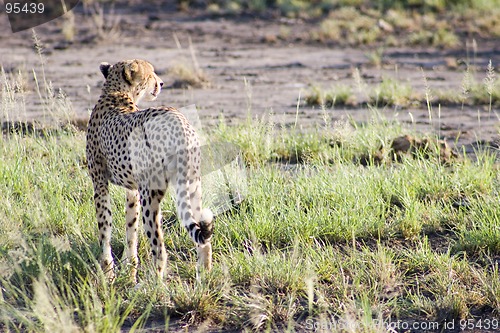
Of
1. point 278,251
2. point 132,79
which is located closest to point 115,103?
point 132,79

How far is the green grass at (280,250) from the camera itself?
4297 mm

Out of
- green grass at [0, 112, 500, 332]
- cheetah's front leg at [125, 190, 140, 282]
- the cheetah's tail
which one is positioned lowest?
green grass at [0, 112, 500, 332]

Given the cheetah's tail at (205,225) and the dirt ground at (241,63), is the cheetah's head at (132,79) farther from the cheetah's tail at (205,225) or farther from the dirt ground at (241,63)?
the dirt ground at (241,63)

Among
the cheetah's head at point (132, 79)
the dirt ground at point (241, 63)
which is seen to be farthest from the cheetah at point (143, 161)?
the dirt ground at point (241, 63)

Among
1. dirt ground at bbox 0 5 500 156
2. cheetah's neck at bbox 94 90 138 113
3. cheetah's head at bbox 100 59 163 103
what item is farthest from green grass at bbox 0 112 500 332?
dirt ground at bbox 0 5 500 156

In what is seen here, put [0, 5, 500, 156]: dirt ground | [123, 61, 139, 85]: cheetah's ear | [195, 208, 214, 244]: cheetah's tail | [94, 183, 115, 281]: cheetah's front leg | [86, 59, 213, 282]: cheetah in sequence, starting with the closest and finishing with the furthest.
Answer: [195, 208, 214, 244]: cheetah's tail, [86, 59, 213, 282]: cheetah, [94, 183, 115, 281]: cheetah's front leg, [123, 61, 139, 85]: cheetah's ear, [0, 5, 500, 156]: dirt ground

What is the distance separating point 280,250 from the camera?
4.98 m

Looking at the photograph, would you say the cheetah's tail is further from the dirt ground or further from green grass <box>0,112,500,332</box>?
the dirt ground

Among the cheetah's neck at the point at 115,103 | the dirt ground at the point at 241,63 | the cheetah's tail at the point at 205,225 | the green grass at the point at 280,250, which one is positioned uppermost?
the cheetah's neck at the point at 115,103

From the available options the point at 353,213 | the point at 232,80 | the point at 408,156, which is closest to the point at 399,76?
the point at 232,80

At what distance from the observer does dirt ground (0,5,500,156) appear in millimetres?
8789

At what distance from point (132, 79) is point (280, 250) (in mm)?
1251

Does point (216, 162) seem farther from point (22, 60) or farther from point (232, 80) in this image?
point (22, 60)

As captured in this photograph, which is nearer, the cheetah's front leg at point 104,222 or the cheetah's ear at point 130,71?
the cheetah's front leg at point 104,222
